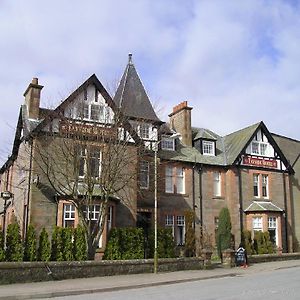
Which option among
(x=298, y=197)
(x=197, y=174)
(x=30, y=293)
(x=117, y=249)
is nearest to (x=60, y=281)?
(x=30, y=293)

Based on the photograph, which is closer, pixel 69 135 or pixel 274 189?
pixel 69 135

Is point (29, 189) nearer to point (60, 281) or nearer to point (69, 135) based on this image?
point (69, 135)

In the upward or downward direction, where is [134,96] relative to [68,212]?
A: upward

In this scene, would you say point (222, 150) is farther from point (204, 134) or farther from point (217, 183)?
point (217, 183)

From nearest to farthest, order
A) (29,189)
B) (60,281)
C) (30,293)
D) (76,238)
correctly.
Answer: (30,293), (60,281), (76,238), (29,189)

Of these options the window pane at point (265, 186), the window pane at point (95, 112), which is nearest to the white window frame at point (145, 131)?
the window pane at point (95, 112)

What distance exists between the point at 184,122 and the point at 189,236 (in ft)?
32.9

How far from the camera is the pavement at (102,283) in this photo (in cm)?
1689

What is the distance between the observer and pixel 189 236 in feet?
A: 108

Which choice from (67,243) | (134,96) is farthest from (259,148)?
(67,243)

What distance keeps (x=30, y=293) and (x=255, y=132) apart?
84.2 feet

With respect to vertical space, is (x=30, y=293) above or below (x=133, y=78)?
below

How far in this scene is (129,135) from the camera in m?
27.0

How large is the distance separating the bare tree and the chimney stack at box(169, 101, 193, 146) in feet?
36.7
